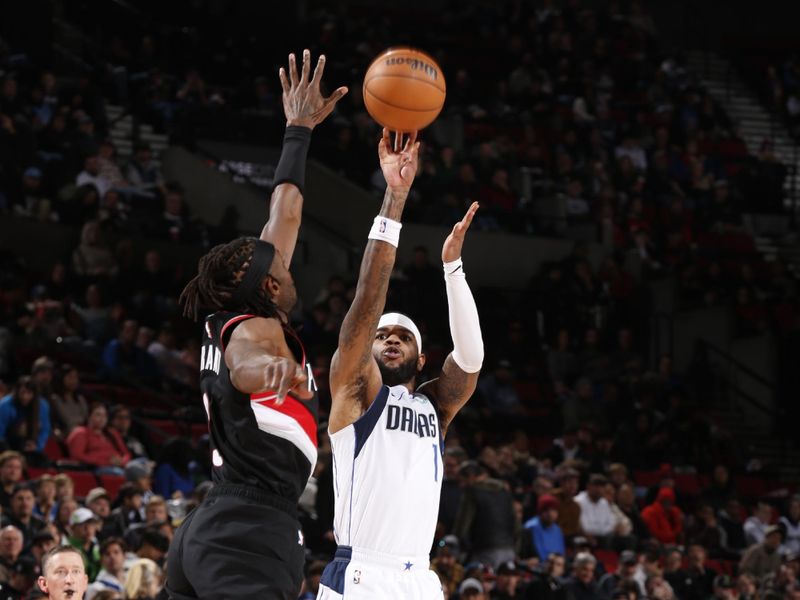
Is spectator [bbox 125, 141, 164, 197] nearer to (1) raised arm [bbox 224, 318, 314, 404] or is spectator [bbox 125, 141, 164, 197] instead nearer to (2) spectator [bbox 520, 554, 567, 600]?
(2) spectator [bbox 520, 554, 567, 600]

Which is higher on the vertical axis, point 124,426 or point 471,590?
point 124,426

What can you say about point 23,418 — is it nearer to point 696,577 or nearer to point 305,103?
point 696,577

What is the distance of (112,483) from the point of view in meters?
12.6

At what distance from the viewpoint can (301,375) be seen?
4.25 m

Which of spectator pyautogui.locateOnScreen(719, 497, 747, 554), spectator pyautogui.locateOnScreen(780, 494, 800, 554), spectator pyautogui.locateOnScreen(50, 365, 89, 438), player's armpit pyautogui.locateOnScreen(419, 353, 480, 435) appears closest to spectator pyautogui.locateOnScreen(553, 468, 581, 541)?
spectator pyautogui.locateOnScreen(719, 497, 747, 554)

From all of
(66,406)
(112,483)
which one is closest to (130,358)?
(66,406)

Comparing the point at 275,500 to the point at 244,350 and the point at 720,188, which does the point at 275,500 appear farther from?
the point at 720,188

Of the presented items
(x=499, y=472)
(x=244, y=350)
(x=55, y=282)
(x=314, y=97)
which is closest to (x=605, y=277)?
(x=499, y=472)

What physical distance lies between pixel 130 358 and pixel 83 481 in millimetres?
3061

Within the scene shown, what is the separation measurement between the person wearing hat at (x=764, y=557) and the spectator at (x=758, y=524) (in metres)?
0.97

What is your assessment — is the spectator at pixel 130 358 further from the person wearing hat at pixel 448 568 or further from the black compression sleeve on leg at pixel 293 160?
the black compression sleeve on leg at pixel 293 160

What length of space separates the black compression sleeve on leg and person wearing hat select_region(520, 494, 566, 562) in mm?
8485

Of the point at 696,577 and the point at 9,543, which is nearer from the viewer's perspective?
the point at 9,543

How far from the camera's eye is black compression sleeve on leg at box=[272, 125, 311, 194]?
A: 5.58m
